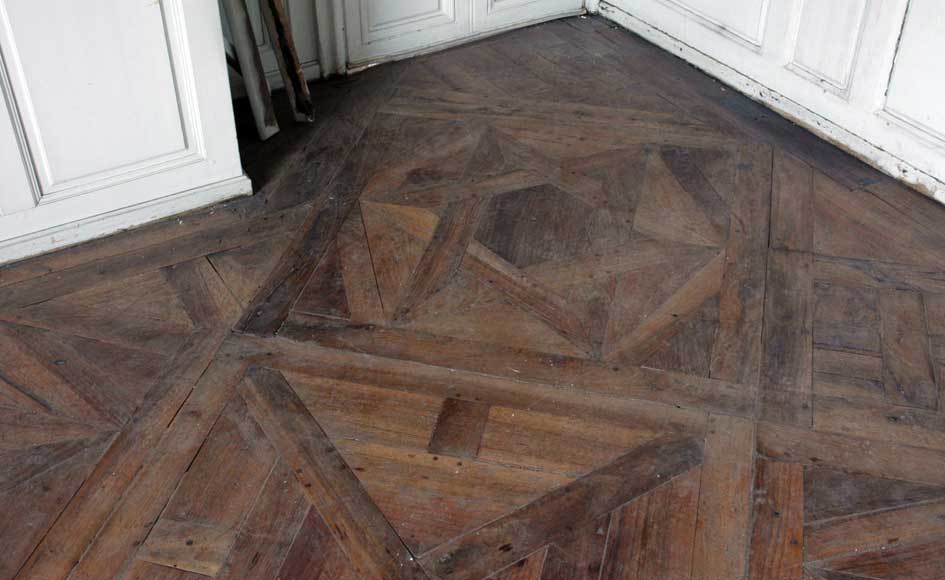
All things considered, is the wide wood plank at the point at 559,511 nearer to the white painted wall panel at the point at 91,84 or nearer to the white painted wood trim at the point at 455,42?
the white painted wall panel at the point at 91,84

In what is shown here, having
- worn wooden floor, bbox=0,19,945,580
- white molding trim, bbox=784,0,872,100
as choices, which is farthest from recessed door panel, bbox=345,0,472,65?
white molding trim, bbox=784,0,872,100

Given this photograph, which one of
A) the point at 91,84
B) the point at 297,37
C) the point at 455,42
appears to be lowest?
the point at 455,42

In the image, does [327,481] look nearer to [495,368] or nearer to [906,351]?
[495,368]

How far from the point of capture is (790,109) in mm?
2502

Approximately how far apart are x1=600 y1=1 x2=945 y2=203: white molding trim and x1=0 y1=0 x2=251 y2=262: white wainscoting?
4.26ft

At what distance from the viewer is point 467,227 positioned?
6.87 feet

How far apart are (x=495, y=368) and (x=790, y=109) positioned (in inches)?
47.3

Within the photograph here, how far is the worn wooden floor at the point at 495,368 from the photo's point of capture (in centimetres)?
145

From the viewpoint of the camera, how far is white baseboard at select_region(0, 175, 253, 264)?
196 cm

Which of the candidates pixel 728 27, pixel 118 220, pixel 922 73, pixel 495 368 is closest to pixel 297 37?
pixel 118 220

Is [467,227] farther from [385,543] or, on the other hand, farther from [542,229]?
[385,543]

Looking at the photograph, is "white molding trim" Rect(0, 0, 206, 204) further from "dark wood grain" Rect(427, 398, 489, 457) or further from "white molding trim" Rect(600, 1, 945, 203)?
"white molding trim" Rect(600, 1, 945, 203)

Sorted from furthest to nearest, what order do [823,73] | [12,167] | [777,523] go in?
[823,73] < [12,167] < [777,523]

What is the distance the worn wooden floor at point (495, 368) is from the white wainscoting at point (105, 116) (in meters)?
0.08
